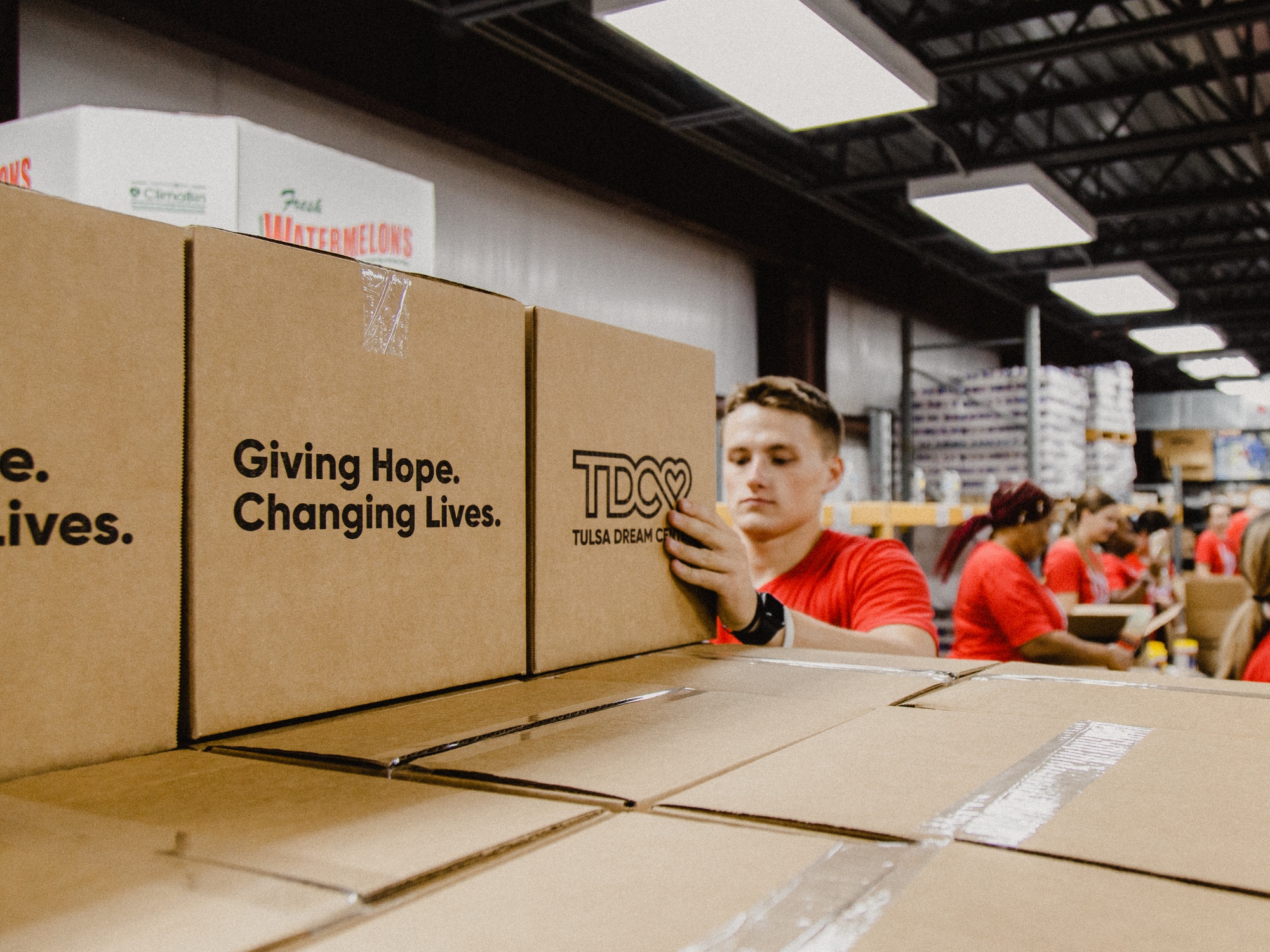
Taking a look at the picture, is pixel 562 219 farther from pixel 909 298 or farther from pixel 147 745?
pixel 147 745

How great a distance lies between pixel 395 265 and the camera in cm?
210

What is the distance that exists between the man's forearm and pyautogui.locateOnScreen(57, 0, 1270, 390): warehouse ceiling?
2.74 m

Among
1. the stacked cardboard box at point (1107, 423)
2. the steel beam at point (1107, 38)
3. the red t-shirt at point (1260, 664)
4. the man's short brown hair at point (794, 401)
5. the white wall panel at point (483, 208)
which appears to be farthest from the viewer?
the stacked cardboard box at point (1107, 423)

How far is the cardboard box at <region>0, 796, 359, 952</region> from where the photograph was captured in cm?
45

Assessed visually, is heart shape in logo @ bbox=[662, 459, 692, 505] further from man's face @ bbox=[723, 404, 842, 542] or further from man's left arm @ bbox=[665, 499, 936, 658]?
man's face @ bbox=[723, 404, 842, 542]

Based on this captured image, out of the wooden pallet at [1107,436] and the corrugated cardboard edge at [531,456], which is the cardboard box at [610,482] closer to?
the corrugated cardboard edge at [531,456]

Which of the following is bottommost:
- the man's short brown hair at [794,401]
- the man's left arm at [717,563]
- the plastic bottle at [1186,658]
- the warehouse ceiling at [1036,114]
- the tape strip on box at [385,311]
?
the plastic bottle at [1186,658]

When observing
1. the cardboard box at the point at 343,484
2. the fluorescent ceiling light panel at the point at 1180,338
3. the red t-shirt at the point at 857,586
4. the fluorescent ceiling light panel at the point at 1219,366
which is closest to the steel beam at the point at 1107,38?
the red t-shirt at the point at 857,586

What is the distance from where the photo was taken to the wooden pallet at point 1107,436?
8719 mm

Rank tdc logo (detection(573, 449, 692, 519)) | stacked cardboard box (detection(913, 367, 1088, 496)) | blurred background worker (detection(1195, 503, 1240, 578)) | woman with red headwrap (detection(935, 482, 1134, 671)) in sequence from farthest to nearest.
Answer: blurred background worker (detection(1195, 503, 1240, 578))
stacked cardboard box (detection(913, 367, 1088, 496))
woman with red headwrap (detection(935, 482, 1134, 671))
tdc logo (detection(573, 449, 692, 519))

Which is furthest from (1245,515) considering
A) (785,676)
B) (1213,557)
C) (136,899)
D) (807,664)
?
(136,899)

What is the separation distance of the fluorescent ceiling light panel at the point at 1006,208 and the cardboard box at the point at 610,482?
353cm

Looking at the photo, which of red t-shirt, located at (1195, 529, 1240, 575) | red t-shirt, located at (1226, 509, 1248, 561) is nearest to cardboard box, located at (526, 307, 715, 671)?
red t-shirt, located at (1195, 529, 1240, 575)

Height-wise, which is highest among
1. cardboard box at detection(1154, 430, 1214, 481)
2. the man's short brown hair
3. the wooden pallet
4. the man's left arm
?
cardboard box at detection(1154, 430, 1214, 481)
